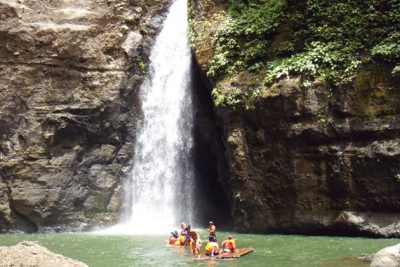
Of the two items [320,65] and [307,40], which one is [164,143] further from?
[320,65]

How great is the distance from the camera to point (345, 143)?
18672mm

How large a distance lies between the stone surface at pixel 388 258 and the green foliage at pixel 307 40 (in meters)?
8.77

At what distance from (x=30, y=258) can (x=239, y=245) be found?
8.27 m

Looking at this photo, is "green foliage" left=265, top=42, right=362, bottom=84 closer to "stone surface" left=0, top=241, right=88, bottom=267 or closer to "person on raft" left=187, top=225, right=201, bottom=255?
"person on raft" left=187, top=225, right=201, bottom=255

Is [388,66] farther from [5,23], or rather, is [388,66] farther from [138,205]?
[5,23]

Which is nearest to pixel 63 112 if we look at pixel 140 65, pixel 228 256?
pixel 140 65

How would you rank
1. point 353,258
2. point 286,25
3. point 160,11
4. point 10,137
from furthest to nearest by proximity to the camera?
point 160,11, point 10,137, point 286,25, point 353,258

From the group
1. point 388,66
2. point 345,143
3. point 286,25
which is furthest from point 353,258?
point 286,25

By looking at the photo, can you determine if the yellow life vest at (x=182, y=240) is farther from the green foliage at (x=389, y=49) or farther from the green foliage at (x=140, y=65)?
the green foliage at (x=140, y=65)

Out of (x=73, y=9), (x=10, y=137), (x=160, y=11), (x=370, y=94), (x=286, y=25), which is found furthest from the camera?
(x=160, y=11)

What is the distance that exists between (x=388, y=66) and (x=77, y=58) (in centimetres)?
1468

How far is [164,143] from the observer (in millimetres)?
25594

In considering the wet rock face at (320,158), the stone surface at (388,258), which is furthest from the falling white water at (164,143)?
the stone surface at (388,258)

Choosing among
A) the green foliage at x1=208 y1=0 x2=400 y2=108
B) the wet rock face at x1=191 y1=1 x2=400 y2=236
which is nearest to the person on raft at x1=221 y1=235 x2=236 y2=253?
the wet rock face at x1=191 y1=1 x2=400 y2=236
